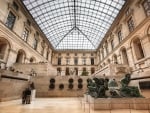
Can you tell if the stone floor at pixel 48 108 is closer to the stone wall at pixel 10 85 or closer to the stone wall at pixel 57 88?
the stone wall at pixel 10 85

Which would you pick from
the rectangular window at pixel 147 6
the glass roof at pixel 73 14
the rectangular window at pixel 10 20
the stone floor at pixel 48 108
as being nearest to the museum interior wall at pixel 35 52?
the rectangular window at pixel 10 20

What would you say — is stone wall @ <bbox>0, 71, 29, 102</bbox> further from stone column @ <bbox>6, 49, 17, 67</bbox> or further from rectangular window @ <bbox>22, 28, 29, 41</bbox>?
rectangular window @ <bbox>22, 28, 29, 41</bbox>

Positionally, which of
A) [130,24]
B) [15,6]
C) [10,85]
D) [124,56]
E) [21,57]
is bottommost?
[10,85]

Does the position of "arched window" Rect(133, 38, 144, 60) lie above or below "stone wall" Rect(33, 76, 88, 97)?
above

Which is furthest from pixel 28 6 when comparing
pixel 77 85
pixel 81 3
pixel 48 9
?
pixel 77 85

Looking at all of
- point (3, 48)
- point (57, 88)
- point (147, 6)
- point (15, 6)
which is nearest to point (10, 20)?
point (15, 6)

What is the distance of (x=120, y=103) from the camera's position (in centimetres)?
729

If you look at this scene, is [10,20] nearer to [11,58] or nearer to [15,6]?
[15,6]

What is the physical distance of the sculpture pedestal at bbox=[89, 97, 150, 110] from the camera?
705 centimetres

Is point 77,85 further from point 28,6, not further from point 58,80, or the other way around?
point 28,6

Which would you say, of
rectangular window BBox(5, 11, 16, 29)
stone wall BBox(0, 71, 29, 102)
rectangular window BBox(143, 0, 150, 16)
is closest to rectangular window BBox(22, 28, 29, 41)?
rectangular window BBox(5, 11, 16, 29)

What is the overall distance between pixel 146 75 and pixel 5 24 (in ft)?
69.4

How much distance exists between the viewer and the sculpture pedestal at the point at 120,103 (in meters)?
7.05

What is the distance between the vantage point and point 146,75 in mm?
12609
